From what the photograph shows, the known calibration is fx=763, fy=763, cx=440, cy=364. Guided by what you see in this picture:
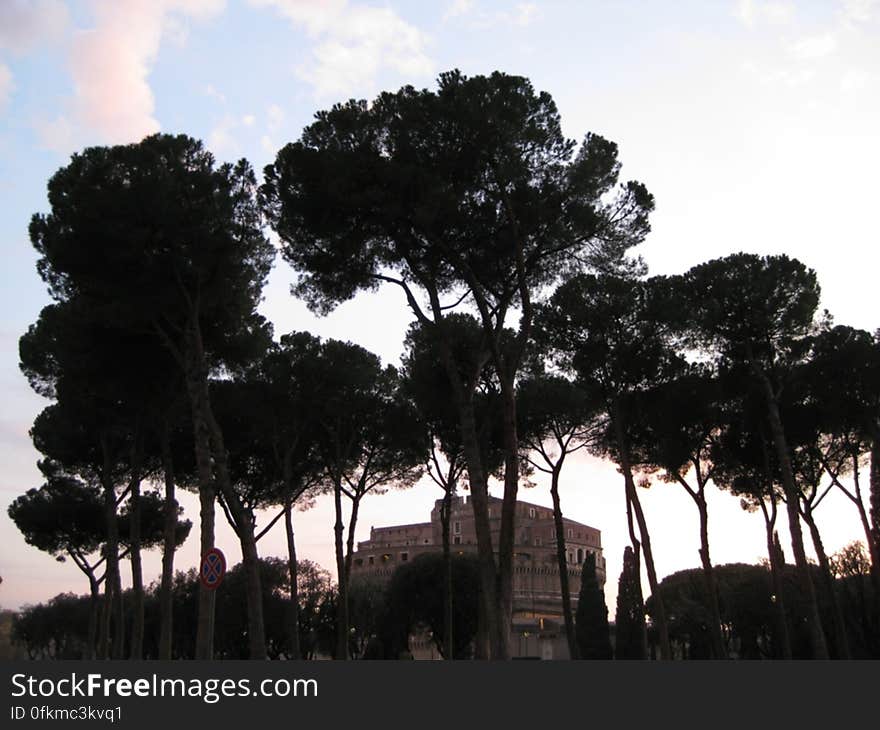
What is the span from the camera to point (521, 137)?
17406 millimetres

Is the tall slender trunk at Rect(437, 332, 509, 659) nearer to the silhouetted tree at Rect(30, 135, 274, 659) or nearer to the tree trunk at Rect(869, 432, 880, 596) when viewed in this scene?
the silhouetted tree at Rect(30, 135, 274, 659)

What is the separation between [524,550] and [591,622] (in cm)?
5036

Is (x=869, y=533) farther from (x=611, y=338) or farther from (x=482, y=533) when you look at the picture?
(x=482, y=533)

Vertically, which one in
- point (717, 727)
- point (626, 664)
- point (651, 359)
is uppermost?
point (651, 359)

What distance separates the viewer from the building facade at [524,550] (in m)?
91.5

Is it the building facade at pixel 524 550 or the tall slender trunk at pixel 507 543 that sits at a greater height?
the building facade at pixel 524 550

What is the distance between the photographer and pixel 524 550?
100625 millimetres

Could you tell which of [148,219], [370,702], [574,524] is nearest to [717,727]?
[370,702]

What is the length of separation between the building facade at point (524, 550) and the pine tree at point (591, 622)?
1021 inches

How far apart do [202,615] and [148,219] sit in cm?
920

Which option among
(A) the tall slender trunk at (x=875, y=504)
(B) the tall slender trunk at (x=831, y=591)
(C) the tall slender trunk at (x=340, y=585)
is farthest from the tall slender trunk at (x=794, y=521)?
(C) the tall slender trunk at (x=340, y=585)

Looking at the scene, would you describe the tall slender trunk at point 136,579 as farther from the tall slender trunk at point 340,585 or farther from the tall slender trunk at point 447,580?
the tall slender trunk at point 447,580

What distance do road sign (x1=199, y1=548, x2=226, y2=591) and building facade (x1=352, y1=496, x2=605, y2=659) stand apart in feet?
223

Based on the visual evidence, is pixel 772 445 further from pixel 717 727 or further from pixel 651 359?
pixel 717 727
